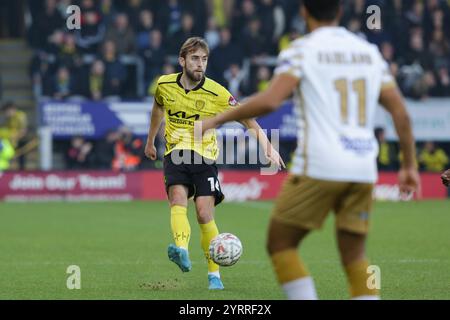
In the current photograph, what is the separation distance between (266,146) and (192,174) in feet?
3.29

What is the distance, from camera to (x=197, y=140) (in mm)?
9852

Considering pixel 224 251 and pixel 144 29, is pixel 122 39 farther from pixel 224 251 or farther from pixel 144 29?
pixel 224 251

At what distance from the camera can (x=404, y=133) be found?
6359 millimetres

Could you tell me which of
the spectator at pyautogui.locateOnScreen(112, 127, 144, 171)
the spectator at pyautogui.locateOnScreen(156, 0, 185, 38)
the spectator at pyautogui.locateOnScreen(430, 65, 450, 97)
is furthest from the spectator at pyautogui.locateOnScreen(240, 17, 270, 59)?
the spectator at pyautogui.locateOnScreen(430, 65, 450, 97)

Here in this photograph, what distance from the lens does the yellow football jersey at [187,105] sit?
989 centimetres

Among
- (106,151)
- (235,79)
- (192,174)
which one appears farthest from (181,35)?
(192,174)

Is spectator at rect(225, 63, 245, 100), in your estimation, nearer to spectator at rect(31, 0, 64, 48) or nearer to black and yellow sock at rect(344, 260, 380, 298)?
spectator at rect(31, 0, 64, 48)

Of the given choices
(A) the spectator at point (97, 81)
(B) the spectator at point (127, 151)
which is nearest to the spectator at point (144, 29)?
(A) the spectator at point (97, 81)

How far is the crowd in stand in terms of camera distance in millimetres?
24141

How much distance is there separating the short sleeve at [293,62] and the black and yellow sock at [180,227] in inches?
140

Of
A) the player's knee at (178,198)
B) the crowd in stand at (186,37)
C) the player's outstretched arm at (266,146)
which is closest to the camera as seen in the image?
the player's outstretched arm at (266,146)

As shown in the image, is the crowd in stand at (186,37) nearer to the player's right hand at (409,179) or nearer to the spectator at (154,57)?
the spectator at (154,57)

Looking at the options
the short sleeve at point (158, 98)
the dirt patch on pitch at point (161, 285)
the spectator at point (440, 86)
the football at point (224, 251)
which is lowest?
the dirt patch on pitch at point (161, 285)
